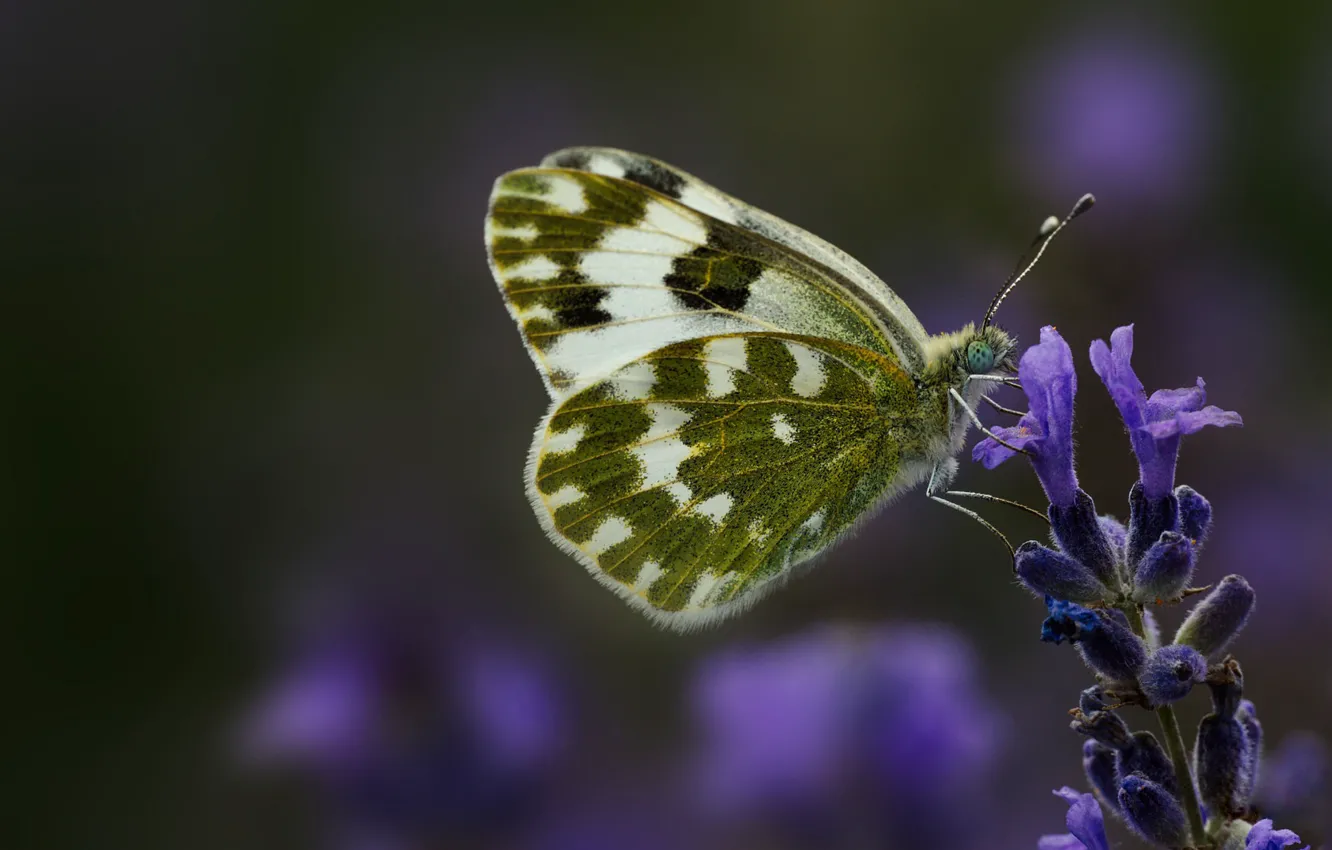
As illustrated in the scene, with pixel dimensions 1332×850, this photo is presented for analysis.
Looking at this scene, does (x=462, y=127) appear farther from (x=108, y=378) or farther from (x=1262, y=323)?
(x=1262, y=323)

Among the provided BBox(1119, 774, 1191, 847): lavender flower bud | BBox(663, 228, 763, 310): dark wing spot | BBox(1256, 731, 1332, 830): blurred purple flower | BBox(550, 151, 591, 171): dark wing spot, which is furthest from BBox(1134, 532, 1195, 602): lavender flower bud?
BBox(550, 151, 591, 171): dark wing spot

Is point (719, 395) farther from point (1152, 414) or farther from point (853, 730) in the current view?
point (1152, 414)

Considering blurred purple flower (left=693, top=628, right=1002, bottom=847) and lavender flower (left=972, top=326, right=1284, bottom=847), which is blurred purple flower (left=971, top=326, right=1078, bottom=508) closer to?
lavender flower (left=972, top=326, right=1284, bottom=847)

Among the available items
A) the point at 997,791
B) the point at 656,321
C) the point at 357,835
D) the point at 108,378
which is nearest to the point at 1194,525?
the point at 656,321

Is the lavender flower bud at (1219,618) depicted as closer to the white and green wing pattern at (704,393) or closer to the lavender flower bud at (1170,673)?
the lavender flower bud at (1170,673)

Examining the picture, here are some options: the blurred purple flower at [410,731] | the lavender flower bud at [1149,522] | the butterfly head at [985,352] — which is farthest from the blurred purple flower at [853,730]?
the lavender flower bud at [1149,522]
